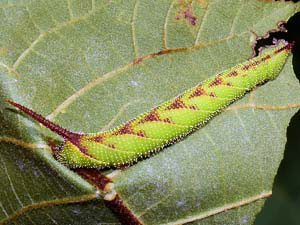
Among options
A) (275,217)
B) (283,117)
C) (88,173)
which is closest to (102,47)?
(88,173)

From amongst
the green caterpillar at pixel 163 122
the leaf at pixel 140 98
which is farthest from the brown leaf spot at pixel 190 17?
the green caterpillar at pixel 163 122

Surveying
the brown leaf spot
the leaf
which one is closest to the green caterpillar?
the leaf

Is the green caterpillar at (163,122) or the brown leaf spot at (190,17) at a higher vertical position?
the brown leaf spot at (190,17)

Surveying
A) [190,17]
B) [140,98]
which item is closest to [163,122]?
[140,98]

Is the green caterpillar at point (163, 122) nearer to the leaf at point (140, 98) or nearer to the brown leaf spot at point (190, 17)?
the leaf at point (140, 98)

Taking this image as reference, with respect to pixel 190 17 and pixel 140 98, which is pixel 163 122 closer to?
pixel 140 98

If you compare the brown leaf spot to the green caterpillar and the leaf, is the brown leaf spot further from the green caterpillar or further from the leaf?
the green caterpillar
